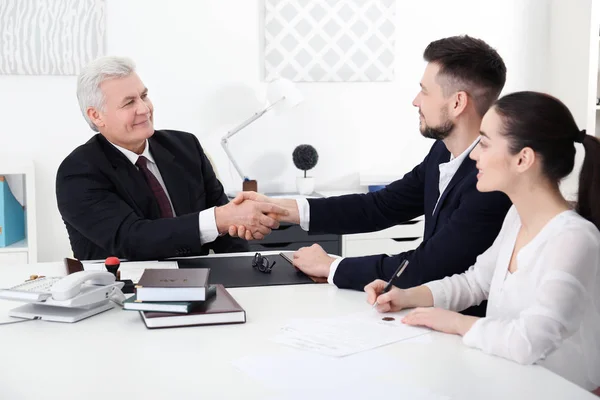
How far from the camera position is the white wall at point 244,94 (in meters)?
3.81

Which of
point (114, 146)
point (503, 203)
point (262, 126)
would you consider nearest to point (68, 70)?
point (262, 126)

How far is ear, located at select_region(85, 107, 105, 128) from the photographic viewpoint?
268 cm

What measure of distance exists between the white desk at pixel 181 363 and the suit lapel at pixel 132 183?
850 millimetres

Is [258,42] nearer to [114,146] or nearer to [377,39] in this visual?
[377,39]

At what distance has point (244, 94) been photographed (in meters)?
4.02

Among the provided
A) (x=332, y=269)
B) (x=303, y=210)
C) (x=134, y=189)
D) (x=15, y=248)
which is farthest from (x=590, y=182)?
(x=15, y=248)

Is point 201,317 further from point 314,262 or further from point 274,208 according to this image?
point 274,208

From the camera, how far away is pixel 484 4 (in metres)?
4.31

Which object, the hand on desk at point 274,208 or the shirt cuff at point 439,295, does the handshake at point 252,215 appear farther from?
the shirt cuff at point 439,295

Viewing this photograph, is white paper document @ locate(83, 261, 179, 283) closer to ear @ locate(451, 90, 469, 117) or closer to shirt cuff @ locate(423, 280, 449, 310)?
shirt cuff @ locate(423, 280, 449, 310)

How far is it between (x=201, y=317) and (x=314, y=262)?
0.54 meters

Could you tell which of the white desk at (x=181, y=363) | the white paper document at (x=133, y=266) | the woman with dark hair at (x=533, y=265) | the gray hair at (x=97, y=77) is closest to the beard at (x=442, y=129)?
the woman with dark hair at (x=533, y=265)

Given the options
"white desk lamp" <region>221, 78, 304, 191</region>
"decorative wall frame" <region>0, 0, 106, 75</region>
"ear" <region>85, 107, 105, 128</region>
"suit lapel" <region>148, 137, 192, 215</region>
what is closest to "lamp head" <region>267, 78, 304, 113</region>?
"white desk lamp" <region>221, 78, 304, 191</region>

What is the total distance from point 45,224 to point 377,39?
2.09 meters
